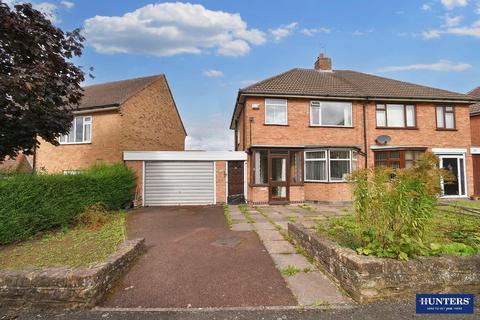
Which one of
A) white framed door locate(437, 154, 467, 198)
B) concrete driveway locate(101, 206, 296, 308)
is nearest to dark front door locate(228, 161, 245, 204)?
concrete driveway locate(101, 206, 296, 308)

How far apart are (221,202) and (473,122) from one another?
17498mm

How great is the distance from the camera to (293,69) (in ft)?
57.5

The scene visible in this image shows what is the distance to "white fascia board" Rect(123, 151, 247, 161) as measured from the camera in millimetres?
13500

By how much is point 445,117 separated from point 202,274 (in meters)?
16.5

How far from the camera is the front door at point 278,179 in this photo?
13344 millimetres

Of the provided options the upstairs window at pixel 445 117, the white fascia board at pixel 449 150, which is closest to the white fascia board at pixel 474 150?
the white fascia board at pixel 449 150

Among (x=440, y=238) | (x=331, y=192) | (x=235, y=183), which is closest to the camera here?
(x=440, y=238)

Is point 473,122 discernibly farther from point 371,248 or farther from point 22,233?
point 22,233

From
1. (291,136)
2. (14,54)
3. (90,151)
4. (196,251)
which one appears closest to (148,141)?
(90,151)

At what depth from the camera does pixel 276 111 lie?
14.0 meters

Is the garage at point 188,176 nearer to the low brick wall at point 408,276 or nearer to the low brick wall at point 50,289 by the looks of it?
the low brick wall at point 50,289

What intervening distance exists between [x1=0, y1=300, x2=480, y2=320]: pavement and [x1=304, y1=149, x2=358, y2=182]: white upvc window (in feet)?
33.8

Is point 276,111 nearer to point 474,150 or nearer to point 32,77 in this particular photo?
point 32,77

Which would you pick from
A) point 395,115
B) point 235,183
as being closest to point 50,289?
point 235,183
